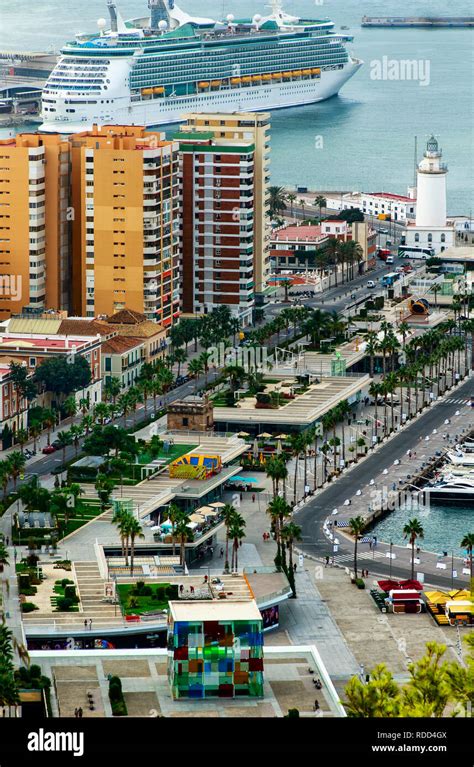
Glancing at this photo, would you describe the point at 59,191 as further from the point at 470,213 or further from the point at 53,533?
the point at 470,213

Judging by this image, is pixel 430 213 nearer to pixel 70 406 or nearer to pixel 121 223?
pixel 121 223

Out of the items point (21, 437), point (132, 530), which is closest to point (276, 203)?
point (21, 437)

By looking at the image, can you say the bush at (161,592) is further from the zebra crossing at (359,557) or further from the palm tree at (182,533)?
→ the zebra crossing at (359,557)
